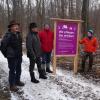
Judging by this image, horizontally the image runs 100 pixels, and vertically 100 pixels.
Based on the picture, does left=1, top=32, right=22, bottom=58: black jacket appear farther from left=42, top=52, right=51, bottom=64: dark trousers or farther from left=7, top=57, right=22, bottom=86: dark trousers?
left=42, top=52, right=51, bottom=64: dark trousers

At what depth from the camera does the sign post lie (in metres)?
10.4

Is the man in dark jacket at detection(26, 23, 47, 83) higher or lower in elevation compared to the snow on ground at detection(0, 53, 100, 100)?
higher

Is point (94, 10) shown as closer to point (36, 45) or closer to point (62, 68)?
point (62, 68)

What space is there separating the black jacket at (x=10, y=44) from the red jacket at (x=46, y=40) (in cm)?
209

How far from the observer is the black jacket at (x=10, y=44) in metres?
8.19

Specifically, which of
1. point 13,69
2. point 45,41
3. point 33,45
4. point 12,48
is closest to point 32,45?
point 33,45

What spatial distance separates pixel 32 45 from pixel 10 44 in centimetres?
100

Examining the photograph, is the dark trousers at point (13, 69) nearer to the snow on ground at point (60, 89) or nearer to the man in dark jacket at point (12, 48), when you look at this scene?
the man in dark jacket at point (12, 48)

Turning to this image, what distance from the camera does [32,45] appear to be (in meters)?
9.09

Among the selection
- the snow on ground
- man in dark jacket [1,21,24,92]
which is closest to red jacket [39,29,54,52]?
the snow on ground

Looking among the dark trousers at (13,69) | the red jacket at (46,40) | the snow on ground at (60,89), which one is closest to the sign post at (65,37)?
the red jacket at (46,40)

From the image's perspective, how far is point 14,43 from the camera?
8.30 m

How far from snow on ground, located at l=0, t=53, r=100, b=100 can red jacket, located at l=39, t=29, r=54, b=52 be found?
0.98 m

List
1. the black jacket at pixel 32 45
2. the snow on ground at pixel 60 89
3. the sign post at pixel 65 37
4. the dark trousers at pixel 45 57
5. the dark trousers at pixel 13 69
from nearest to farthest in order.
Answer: the snow on ground at pixel 60 89, the dark trousers at pixel 13 69, the black jacket at pixel 32 45, the sign post at pixel 65 37, the dark trousers at pixel 45 57
